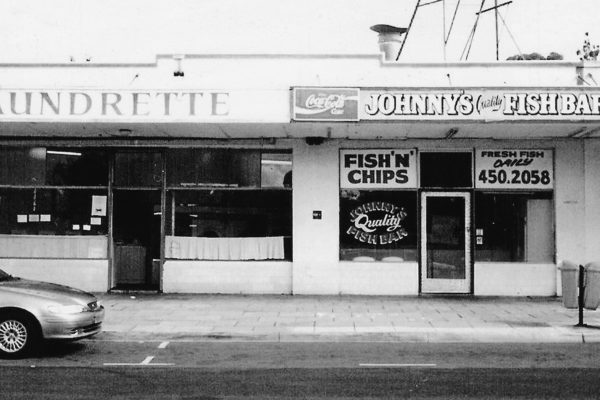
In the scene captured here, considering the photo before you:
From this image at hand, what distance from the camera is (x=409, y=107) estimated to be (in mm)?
13312

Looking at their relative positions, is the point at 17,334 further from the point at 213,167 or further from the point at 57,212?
the point at 213,167

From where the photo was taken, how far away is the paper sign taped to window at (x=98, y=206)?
1591 centimetres

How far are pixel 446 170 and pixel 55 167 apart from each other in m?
8.94

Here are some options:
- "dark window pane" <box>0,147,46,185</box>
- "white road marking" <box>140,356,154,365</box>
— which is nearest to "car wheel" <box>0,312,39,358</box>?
"white road marking" <box>140,356,154,365</box>

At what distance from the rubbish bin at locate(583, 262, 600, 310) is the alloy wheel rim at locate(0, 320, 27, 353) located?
8818 mm

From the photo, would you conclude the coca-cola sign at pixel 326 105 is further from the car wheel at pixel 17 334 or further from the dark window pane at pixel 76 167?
the car wheel at pixel 17 334

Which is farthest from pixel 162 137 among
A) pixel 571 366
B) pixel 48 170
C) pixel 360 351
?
pixel 571 366

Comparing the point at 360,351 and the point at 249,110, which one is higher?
the point at 249,110

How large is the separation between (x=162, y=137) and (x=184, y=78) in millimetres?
1416

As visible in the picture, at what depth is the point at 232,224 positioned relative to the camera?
15.9 m

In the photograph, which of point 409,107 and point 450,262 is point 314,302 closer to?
point 450,262

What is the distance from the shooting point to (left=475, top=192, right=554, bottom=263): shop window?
15734mm

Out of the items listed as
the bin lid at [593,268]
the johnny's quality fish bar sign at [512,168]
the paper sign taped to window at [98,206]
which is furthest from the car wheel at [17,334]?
the johnny's quality fish bar sign at [512,168]

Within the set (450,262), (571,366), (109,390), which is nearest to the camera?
(109,390)
